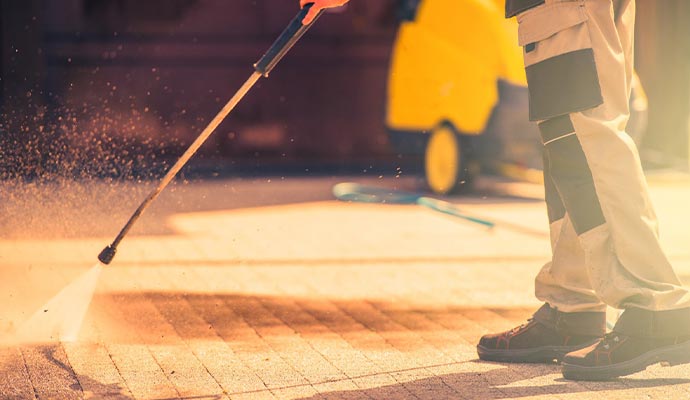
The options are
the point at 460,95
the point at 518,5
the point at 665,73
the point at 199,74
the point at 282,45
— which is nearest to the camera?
the point at 518,5

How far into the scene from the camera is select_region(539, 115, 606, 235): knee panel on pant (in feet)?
15.3

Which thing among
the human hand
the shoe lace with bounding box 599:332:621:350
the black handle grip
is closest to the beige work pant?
the shoe lace with bounding box 599:332:621:350

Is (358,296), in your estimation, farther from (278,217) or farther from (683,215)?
(683,215)

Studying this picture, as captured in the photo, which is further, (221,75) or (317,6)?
(221,75)

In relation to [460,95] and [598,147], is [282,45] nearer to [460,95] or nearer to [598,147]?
[598,147]

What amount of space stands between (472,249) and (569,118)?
12.1 ft

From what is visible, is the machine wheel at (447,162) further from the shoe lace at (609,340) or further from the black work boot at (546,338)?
the shoe lace at (609,340)

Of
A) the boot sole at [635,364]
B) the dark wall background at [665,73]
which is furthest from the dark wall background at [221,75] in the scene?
the boot sole at [635,364]

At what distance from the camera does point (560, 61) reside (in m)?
4.68

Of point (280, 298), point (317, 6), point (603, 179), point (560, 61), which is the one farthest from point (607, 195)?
point (280, 298)

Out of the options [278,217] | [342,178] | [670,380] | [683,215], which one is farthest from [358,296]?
[342,178]

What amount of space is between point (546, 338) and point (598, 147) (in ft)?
2.60

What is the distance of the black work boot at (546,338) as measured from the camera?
16.2 feet

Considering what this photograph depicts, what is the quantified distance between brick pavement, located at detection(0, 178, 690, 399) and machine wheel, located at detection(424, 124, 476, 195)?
557 millimetres
